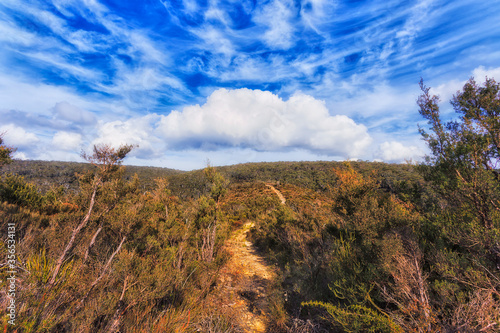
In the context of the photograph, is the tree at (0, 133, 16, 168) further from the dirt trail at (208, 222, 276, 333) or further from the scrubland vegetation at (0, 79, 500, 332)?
the dirt trail at (208, 222, 276, 333)

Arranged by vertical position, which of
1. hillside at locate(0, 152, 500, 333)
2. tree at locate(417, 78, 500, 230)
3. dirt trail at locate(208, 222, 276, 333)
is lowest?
dirt trail at locate(208, 222, 276, 333)

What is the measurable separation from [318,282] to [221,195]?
5304 millimetres

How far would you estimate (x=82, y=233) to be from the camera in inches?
234

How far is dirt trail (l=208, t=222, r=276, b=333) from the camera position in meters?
5.61

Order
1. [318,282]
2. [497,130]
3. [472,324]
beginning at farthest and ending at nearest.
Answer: [318,282], [497,130], [472,324]

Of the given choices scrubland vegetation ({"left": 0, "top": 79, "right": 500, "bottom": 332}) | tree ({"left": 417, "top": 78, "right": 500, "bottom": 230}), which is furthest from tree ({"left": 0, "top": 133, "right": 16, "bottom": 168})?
tree ({"left": 417, "top": 78, "right": 500, "bottom": 230})

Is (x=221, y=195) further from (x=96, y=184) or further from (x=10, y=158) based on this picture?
(x=10, y=158)

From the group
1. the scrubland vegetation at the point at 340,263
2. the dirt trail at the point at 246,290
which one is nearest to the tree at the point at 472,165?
the scrubland vegetation at the point at 340,263

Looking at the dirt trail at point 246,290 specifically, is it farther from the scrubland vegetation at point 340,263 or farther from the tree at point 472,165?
the tree at point 472,165

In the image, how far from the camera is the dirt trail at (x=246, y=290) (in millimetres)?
5613

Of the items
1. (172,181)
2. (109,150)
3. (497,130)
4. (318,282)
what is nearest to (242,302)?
(318,282)

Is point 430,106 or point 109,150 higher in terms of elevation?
point 430,106

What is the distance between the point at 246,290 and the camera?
7168 mm

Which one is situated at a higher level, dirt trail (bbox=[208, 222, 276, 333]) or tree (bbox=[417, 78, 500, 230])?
tree (bbox=[417, 78, 500, 230])
